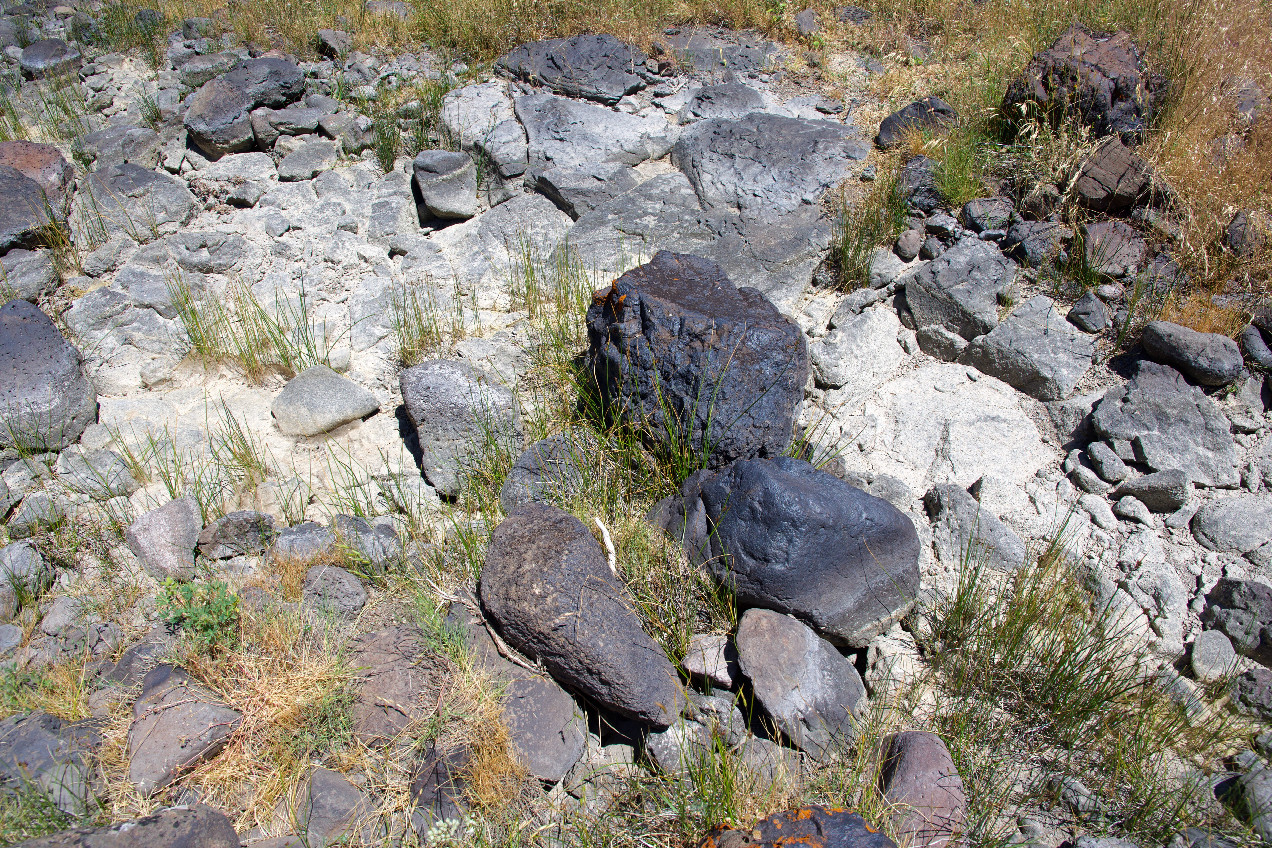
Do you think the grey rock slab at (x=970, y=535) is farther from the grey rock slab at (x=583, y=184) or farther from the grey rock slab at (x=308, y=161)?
the grey rock slab at (x=308, y=161)

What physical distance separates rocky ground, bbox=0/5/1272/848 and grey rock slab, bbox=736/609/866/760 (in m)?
0.01

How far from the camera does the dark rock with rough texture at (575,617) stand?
8.57 ft

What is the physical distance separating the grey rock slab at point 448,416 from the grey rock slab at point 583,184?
1873 mm

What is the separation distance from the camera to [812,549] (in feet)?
9.18

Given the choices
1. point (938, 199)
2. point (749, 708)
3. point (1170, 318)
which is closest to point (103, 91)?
point (938, 199)

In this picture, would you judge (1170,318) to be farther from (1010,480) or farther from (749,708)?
(749,708)

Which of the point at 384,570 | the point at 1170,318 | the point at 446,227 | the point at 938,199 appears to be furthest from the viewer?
the point at 446,227

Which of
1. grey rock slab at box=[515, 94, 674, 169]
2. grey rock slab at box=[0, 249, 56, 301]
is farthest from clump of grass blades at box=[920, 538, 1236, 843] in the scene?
grey rock slab at box=[0, 249, 56, 301]

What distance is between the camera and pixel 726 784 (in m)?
2.30

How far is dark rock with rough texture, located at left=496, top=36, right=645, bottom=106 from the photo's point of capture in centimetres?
582

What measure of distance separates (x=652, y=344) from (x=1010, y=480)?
1725 mm

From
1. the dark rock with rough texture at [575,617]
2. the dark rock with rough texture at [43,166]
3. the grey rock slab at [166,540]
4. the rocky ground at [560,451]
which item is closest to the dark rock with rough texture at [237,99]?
the rocky ground at [560,451]

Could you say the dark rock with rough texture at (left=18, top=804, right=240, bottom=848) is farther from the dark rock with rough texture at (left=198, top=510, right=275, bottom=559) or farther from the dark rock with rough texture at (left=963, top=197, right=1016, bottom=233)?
the dark rock with rough texture at (left=963, top=197, right=1016, bottom=233)

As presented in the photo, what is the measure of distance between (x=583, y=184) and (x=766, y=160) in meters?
1.21
